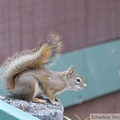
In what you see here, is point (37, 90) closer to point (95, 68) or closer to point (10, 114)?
point (10, 114)

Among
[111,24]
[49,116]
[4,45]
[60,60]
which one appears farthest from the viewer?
[111,24]

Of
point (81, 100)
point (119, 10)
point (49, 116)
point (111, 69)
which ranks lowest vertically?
point (49, 116)

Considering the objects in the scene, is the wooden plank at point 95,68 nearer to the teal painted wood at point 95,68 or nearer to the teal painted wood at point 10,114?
the teal painted wood at point 95,68

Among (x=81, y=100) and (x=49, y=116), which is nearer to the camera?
(x=49, y=116)

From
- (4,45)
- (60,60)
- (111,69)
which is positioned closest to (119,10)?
(111,69)

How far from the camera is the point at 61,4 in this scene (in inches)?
290

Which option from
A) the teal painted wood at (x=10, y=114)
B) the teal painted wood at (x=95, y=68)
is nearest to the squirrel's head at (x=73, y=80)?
the teal painted wood at (x=10, y=114)

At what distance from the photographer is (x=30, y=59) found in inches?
168

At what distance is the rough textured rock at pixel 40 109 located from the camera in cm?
363

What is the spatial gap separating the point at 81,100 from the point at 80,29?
827mm

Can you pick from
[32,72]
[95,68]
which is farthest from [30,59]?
[95,68]

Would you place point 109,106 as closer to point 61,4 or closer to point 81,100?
point 81,100

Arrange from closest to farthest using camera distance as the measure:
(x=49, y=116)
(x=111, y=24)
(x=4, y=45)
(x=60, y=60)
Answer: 1. (x=49, y=116)
2. (x=4, y=45)
3. (x=60, y=60)
4. (x=111, y=24)

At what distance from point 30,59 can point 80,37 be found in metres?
3.43
